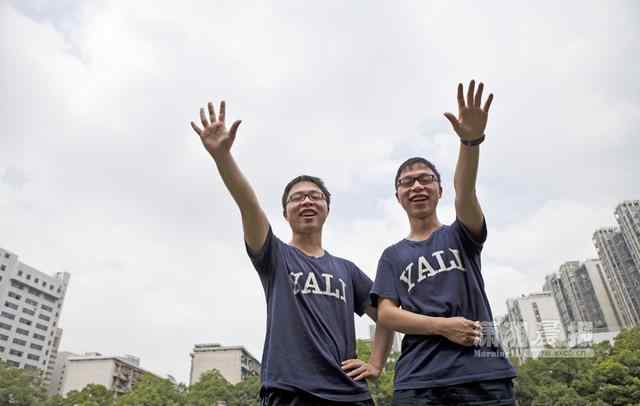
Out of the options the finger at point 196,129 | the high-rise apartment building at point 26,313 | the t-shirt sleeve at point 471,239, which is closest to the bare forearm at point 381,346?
the t-shirt sleeve at point 471,239

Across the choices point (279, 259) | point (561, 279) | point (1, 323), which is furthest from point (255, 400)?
point (561, 279)

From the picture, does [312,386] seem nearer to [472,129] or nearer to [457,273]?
[457,273]

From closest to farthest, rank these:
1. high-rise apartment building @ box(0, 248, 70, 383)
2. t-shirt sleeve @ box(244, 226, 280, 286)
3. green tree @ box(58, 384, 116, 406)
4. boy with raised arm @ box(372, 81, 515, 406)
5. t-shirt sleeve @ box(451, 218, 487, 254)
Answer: boy with raised arm @ box(372, 81, 515, 406), t-shirt sleeve @ box(451, 218, 487, 254), t-shirt sleeve @ box(244, 226, 280, 286), green tree @ box(58, 384, 116, 406), high-rise apartment building @ box(0, 248, 70, 383)

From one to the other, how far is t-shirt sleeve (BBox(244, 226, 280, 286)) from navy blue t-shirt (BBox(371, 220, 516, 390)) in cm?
71

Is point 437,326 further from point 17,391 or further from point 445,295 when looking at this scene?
point 17,391

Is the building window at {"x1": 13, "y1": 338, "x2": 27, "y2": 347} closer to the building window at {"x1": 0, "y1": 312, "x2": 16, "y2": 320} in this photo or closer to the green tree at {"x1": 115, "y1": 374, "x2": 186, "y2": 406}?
the building window at {"x1": 0, "y1": 312, "x2": 16, "y2": 320}

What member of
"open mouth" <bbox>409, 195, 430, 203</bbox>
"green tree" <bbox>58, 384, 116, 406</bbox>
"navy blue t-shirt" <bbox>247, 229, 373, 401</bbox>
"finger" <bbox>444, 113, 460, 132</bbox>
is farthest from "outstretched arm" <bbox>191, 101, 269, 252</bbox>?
"green tree" <bbox>58, 384, 116, 406</bbox>

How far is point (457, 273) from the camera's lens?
8.09 ft

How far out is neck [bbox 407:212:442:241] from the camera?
2.85 meters

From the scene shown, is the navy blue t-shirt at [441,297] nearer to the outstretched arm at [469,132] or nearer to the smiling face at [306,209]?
the outstretched arm at [469,132]

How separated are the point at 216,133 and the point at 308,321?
4.34 feet

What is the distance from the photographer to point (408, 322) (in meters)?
2.36

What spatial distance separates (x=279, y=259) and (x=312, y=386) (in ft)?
2.74

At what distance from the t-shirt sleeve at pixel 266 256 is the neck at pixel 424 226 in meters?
0.97
